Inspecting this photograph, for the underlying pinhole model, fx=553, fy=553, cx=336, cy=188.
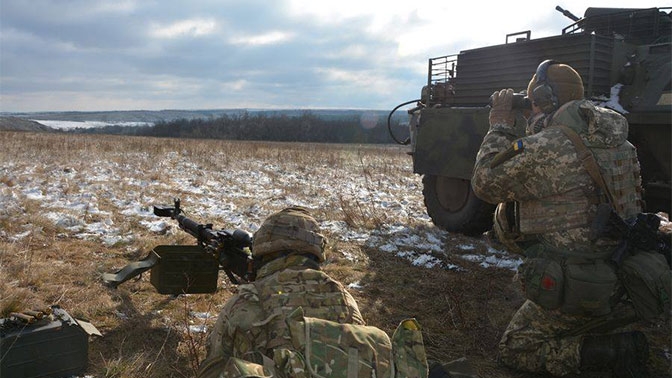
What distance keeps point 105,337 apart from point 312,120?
76688 millimetres

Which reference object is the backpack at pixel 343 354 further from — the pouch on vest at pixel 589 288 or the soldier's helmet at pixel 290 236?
the pouch on vest at pixel 589 288

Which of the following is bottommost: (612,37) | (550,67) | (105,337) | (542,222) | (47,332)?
(105,337)

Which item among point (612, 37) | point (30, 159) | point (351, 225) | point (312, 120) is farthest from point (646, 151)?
point (312, 120)

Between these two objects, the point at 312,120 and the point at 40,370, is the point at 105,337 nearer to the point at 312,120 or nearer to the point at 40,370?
the point at 40,370

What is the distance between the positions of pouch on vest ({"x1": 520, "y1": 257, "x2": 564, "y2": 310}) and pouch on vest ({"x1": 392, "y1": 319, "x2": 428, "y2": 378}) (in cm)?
172

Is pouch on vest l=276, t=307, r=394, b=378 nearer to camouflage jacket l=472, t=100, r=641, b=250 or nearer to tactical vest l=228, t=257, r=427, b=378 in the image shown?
tactical vest l=228, t=257, r=427, b=378

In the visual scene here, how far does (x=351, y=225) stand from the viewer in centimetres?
756

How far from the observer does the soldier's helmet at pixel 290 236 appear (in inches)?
101

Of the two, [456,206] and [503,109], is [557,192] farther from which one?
[456,206]

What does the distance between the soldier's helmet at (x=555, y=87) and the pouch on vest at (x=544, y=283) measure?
3.42ft

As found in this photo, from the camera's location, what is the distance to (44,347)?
2.76 metres

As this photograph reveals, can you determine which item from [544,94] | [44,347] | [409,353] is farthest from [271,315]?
[544,94]

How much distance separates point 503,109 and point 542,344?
61.7 inches

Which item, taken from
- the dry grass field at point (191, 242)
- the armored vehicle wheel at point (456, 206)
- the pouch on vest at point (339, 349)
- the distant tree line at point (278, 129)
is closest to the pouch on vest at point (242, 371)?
the pouch on vest at point (339, 349)
